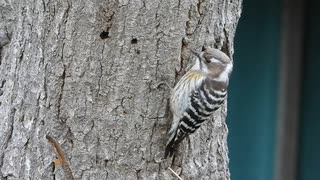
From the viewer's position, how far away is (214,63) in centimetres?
421

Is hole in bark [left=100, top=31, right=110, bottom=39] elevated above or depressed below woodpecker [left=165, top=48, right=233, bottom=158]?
above

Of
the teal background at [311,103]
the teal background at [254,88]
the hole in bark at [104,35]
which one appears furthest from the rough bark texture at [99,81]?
the teal background at [311,103]

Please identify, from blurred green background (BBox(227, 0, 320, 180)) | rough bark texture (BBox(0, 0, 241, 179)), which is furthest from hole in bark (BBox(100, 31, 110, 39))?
blurred green background (BBox(227, 0, 320, 180))

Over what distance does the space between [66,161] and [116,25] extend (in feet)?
1.98

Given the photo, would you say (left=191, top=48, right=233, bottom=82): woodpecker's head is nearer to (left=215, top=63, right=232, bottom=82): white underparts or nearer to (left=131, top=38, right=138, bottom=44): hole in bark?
(left=215, top=63, right=232, bottom=82): white underparts

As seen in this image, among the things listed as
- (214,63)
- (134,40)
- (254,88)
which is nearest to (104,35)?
(134,40)

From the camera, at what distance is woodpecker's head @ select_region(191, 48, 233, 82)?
4.06 m

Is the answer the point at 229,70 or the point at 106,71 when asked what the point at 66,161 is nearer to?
the point at 106,71

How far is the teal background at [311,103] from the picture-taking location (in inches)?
279

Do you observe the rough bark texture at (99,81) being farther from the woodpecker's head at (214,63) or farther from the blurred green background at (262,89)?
the blurred green background at (262,89)

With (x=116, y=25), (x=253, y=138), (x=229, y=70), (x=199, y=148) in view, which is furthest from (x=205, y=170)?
(x=253, y=138)

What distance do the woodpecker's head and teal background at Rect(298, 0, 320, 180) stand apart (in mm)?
2832

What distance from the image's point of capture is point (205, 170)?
4.17 metres

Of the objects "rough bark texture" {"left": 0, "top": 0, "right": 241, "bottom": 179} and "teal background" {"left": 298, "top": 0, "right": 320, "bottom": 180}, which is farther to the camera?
"teal background" {"left": 298, "top": 0, "right": 320, "bottom": 180}
